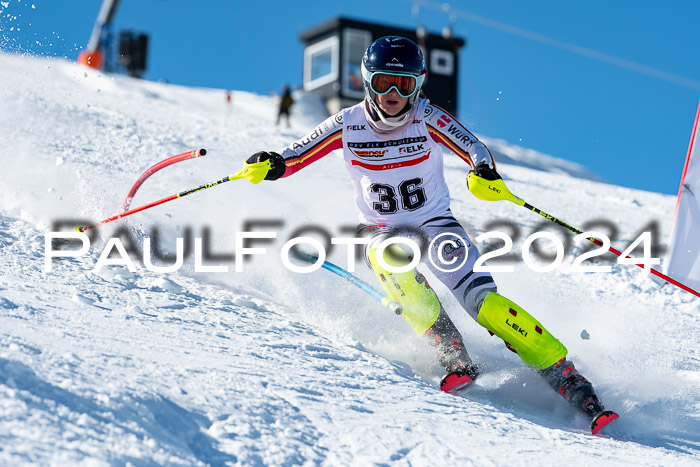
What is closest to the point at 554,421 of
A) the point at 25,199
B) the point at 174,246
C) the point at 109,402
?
the point at 109,402

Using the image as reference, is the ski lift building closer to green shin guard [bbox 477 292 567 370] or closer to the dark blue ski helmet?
the dark blue ski helmet

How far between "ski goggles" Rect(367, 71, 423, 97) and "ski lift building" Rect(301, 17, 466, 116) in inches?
909

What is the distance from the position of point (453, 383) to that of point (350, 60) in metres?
25.5

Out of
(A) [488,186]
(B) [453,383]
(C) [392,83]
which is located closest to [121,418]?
(B) [453,383]

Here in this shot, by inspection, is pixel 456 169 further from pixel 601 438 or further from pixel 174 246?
pixel 601 438

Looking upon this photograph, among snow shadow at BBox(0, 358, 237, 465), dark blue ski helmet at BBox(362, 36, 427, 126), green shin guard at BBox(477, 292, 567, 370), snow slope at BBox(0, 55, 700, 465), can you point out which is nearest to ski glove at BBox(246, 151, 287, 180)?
dark blue ski helmet at BBox(362, 36, 427, 126)

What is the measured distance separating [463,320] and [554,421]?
1562 mm

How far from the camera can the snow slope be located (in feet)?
8.68

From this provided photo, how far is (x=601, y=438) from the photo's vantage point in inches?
142

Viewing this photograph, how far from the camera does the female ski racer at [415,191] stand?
409 centimetres

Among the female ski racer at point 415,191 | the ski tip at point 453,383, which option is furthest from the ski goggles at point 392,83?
the ski tip at point 453,383

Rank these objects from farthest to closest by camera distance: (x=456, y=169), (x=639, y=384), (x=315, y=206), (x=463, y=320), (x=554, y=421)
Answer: (x=456, y=169) < (x=315, y=206) < (x=463, y=320) < (x=639, y=384) < (x=554, y=421)

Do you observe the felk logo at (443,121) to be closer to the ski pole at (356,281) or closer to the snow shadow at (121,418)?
the ski pole at (356,281)

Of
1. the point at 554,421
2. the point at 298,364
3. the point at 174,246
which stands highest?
the point at 174,246
